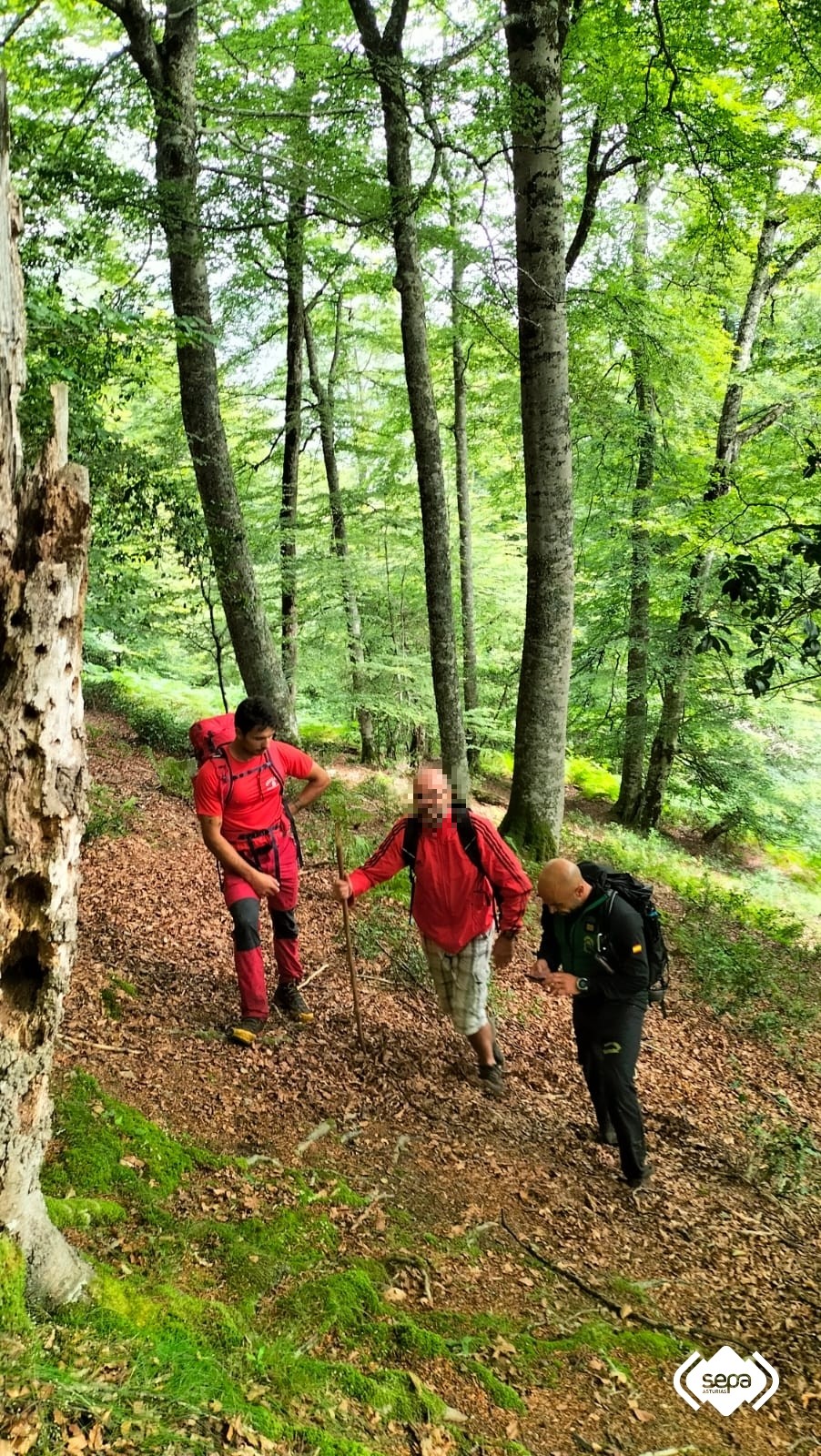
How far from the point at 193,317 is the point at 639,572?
787 cm

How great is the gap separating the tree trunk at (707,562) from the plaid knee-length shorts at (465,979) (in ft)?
23.3

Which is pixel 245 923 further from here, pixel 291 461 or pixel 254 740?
pixel 291 461

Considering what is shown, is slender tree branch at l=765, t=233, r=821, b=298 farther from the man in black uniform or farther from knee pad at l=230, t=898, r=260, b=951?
knee pad at l=230, t=898, r=260, b=951

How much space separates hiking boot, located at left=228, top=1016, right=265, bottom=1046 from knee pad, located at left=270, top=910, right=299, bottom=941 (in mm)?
547

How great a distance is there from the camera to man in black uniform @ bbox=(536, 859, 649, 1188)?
440 centimetres

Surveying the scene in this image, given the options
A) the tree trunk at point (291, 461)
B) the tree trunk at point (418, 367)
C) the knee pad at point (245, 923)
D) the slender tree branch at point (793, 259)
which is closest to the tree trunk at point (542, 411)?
the tree trunk at point (418, 367)

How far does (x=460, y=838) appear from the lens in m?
4.67

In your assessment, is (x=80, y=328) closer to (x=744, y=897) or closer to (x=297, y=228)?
(x=297, y=228)

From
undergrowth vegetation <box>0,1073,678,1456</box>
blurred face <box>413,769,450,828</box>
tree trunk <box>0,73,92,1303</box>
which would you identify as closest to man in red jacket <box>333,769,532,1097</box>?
blurred face <box>413,769,450,828</box>

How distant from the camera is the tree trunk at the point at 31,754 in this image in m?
2.14

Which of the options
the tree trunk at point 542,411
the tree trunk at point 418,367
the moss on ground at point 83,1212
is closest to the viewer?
the moss on ground at point 83,1212

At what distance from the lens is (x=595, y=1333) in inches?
132

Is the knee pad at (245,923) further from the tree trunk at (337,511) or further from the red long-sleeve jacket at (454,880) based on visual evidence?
the tree trunk at (337,511)

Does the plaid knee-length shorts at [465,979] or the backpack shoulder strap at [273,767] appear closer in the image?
the plaid knee-length shorts at [465,979]
